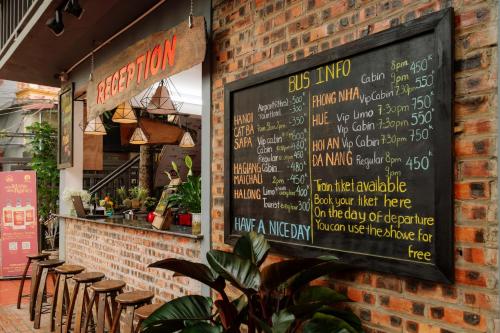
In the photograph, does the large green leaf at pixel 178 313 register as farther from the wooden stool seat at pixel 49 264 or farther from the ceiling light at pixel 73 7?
the wooden stool seat at pixel 49 264

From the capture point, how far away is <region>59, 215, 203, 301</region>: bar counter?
3.55 meters

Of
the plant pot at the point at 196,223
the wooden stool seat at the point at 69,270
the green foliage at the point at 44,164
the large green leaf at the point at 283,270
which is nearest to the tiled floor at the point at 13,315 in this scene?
the wooden stool seat at the point at 69,270

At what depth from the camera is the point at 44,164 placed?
8.18m

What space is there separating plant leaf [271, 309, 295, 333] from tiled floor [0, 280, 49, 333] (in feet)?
12.5

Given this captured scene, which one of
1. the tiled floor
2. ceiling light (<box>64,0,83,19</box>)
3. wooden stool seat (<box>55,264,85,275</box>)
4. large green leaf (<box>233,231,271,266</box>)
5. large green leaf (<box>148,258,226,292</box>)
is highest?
ceiling light (<box>64,0,83,19</box>)

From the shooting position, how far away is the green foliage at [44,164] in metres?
8.12

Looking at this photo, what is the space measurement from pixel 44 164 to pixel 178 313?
277 inches

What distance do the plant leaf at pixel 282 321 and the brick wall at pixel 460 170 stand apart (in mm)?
511

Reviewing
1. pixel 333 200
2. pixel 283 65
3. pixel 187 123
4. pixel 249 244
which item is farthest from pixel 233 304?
pixel 187 123

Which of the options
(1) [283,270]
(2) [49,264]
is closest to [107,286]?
(2) [49,264]

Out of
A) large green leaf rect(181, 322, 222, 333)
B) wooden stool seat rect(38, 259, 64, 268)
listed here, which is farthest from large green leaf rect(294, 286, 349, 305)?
wooden stool seat rect(38, 259, 64, 268)

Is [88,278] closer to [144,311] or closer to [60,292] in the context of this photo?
[60,292]

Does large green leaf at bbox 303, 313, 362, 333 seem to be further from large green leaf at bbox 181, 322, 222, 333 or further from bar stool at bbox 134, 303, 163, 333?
bar stool at bbox 134, 303, 163, 333

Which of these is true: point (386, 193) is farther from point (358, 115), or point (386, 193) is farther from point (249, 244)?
point (249, 244)
